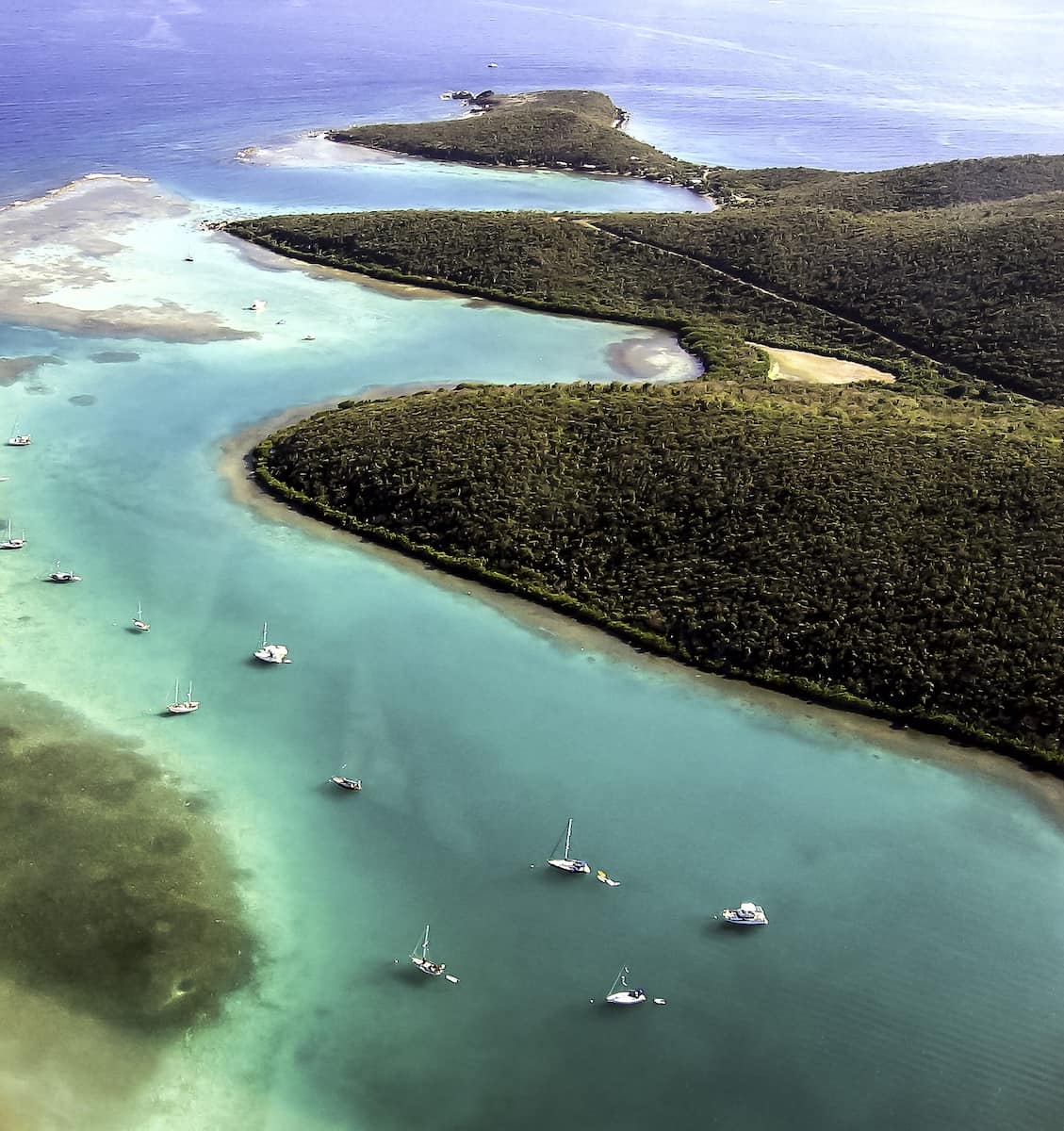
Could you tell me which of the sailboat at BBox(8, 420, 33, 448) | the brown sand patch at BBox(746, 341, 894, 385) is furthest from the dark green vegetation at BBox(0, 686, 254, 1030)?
the brown sand patch at BBox(746, 341, 894, 385)

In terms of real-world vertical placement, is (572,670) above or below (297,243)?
below

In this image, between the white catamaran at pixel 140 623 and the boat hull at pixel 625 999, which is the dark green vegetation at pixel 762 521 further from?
the boat hull at pixel 625 999

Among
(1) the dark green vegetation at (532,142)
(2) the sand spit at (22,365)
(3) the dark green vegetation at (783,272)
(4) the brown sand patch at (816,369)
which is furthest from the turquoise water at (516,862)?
(1) the dark green vegetation at (532,142)

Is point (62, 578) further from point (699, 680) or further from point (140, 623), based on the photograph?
point (699, 680)

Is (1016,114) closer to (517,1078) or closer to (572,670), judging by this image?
(572,670)

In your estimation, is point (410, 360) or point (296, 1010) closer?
point (296, 1010)

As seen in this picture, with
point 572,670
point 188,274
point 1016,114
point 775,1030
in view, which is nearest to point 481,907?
point 775,1030

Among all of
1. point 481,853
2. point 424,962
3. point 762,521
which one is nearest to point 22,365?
point 762,521
